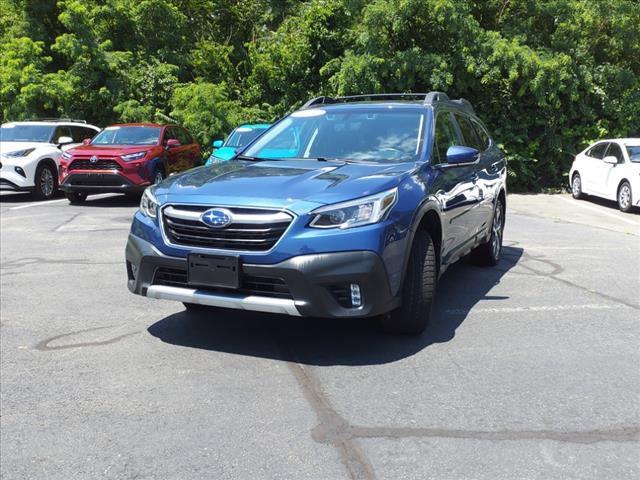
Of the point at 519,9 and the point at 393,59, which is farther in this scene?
the point at 519,9

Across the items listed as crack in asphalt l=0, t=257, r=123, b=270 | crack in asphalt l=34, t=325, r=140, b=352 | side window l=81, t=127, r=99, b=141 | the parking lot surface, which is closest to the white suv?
side window l=81, t=127, r=99, b=141

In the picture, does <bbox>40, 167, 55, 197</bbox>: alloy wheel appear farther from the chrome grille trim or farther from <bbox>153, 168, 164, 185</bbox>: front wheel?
the chrome grille trim

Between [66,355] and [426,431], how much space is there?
251 cm

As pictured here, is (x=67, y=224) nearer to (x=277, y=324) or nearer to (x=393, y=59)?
(x=277, y=324)

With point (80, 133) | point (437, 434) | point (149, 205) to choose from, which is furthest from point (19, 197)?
point (437, 434)

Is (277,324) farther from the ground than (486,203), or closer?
closer

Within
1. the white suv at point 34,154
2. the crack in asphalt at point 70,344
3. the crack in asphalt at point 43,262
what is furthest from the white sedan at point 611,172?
the white suv at point 34,154

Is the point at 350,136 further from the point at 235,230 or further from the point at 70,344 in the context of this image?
the point at 70,344

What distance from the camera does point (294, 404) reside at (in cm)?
374

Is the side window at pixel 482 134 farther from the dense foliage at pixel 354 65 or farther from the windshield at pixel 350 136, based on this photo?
the dense foliage at pixel 354 65

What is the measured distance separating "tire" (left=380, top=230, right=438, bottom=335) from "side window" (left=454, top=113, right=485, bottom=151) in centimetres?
210

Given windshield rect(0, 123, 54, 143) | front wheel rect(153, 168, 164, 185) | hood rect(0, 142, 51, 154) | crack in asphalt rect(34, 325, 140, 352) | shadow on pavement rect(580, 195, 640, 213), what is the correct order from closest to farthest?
crack in asphalt rect(34, 325, 140, 352)
front wheel rect(153, 168, 164, 185)
hood rect(0, 142, 51, 154)
shadow on pavement rect(580, 195, 640, 213)
windshield rect(0, 123, 54, 143)

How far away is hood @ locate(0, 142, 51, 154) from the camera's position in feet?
47.6

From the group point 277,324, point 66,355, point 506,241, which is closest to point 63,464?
point 66,355
